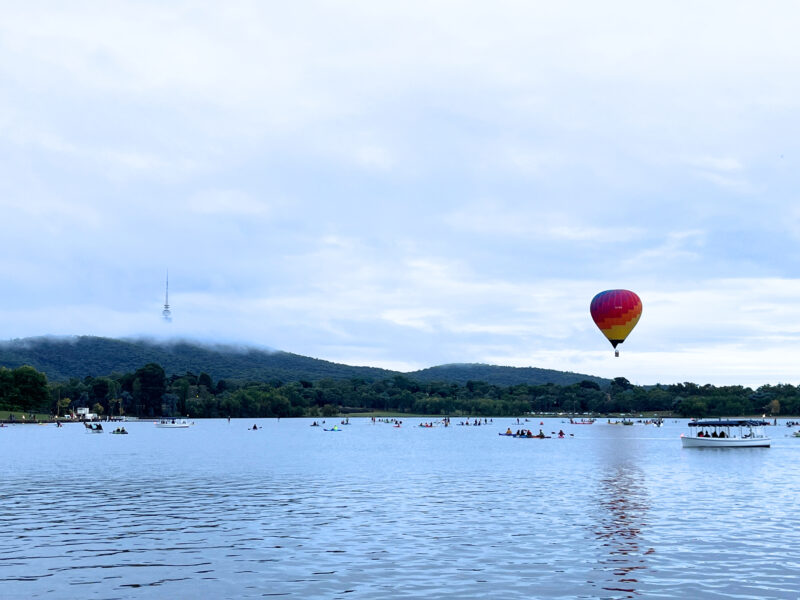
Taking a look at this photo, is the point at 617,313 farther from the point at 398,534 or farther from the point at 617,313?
the point at 398,534

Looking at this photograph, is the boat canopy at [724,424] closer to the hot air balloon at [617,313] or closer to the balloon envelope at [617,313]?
the hot air balloon at [617,313]

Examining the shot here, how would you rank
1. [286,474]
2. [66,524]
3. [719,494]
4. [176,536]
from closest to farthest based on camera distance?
[176,536] < [66,524] < [719,494] < [286,474]

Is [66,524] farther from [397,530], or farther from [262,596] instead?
[262,596]

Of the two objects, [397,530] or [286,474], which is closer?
[397,530]

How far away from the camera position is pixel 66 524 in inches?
2034

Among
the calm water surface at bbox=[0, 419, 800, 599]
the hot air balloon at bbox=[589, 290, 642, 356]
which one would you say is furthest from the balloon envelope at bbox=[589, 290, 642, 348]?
the calm water surface at bbox=[0, 419, 800, 599]

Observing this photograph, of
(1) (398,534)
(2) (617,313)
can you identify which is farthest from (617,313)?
(1) (398,534)

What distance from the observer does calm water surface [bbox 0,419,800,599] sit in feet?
113

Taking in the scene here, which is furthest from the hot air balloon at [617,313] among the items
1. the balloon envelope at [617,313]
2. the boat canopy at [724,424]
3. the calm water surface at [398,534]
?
the calm water surface at [398,534]

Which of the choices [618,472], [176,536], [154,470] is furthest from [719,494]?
[154,470]

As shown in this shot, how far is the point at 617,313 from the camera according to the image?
13438 centimetres

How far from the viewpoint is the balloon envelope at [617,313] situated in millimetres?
134375

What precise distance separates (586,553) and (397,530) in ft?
39.5

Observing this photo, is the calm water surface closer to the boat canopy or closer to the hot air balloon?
the boat canopy
